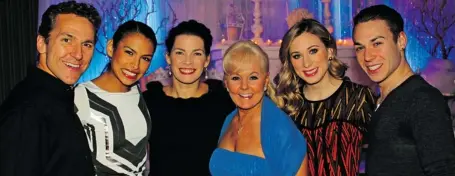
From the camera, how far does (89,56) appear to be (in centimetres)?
242

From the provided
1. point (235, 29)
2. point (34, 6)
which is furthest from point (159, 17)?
point (34, 6)

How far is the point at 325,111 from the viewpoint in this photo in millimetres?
2912

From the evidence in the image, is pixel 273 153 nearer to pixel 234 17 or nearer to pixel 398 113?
pixel 398 113

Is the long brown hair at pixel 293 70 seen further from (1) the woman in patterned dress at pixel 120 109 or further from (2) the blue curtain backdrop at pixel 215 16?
(2) the blue curtain backdrop at pixel 215 16

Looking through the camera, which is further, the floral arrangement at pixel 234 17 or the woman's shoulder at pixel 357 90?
the floral arrangement at pixel 234 17

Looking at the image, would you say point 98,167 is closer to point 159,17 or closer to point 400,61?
point 400,61

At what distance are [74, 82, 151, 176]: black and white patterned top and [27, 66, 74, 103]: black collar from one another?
0.45 meters

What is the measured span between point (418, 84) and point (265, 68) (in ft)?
2.29

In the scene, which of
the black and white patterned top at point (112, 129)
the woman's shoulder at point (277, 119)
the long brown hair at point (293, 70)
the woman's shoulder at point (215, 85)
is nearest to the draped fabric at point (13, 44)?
the woman's shoulder at point (215, 85)

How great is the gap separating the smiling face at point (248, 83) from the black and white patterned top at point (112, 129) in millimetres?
641

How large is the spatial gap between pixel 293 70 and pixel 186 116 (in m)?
0.67

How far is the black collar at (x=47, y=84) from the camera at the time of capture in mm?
2219

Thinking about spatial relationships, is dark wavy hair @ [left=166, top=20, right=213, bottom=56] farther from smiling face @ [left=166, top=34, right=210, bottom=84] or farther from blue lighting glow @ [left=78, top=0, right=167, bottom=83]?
blue lighting glow @ [left=78, top=0, right=167, bottom=83]

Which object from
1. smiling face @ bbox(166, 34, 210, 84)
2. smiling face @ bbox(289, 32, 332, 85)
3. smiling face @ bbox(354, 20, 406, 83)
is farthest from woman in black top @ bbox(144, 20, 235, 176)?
smiling face @ bbox(354, 20, 406, 83)
